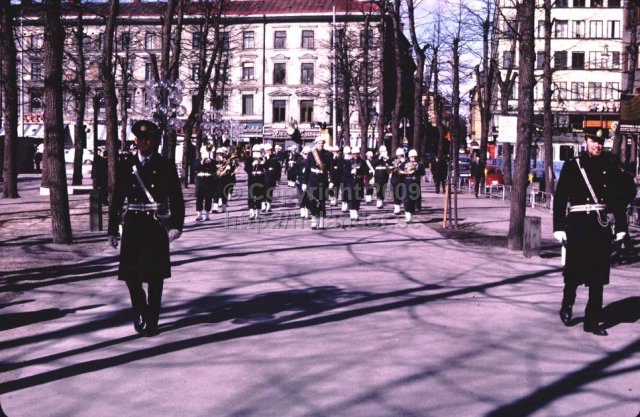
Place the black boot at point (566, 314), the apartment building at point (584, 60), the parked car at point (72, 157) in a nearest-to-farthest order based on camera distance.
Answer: the black boot at point (566, 314), the parked car at point (72, 157), the apartment building at point (584, 60)

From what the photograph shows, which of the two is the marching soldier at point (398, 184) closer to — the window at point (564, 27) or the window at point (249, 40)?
the window at point (564, 27)

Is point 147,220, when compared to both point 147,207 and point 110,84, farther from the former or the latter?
point 110,84

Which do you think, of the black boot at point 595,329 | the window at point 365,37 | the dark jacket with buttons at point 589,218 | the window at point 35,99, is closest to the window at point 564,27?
the window at point 365,37

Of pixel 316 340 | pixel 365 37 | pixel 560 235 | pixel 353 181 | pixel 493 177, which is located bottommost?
pixel 316 340

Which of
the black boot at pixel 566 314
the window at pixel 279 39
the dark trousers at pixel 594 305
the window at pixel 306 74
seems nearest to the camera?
the dark trousers at pixel 594 305

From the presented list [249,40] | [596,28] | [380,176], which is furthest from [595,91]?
[380,176]

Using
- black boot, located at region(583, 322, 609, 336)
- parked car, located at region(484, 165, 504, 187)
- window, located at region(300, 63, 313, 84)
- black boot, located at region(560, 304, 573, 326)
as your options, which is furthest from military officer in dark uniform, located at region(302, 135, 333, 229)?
window, located at region(300, 63, 313, 84)

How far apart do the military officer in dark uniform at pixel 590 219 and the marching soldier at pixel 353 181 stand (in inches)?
583

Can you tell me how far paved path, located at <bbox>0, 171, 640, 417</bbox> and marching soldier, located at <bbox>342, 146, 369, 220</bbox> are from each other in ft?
27.3

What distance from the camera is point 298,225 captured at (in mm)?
22500

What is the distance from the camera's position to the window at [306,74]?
296 feet

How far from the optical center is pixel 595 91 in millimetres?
84875

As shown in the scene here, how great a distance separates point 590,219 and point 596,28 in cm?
7874

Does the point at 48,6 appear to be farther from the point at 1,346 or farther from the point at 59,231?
the point at 1,346
